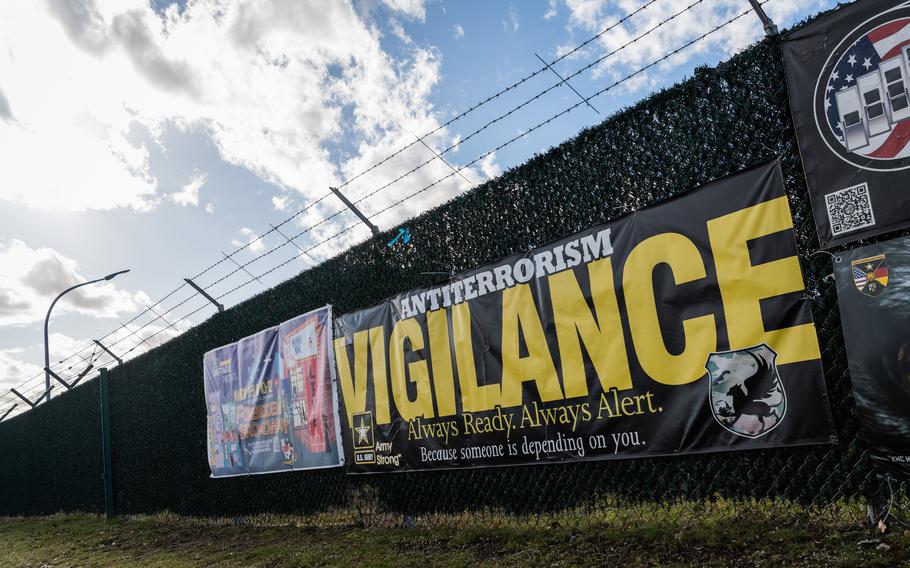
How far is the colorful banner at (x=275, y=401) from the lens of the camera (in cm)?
702

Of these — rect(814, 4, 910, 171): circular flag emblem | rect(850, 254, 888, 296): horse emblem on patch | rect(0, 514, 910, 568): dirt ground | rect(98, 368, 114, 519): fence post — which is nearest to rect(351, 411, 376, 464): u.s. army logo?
rect(0, 514, 910, 568): dirt ground

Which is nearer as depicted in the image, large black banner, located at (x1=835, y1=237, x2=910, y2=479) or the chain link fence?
large black banner, located at (x1=835, y1=237, x2=910, y2=479)

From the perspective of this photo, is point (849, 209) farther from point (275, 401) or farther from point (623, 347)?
point (275, 401)

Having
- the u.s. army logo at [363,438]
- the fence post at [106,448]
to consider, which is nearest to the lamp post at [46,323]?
the fence post at [106,448]

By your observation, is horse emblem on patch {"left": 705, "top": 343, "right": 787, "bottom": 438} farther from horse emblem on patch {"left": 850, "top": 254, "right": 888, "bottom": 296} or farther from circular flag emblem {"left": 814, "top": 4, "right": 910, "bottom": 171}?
circular flag emblem {"left": 814, "top": 4, "right": 910, "bottom": 171}

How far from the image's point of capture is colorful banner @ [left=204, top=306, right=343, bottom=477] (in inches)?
276

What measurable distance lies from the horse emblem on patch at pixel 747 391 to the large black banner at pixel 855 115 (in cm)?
75

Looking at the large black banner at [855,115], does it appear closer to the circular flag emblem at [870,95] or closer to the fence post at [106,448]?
the circular flag emblem at [870,95]

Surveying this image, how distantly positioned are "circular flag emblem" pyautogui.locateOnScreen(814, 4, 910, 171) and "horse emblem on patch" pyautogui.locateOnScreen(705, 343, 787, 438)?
3.81 ft

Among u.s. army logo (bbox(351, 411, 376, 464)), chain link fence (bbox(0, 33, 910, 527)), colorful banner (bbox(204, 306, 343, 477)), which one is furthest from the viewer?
colorful banner (bbox(204, 306, 343, 477))

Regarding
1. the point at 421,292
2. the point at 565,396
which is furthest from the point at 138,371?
the point at 565,396

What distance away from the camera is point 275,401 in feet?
25.5

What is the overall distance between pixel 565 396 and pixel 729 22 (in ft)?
8.89

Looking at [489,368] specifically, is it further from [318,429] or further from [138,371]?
[138,371]
